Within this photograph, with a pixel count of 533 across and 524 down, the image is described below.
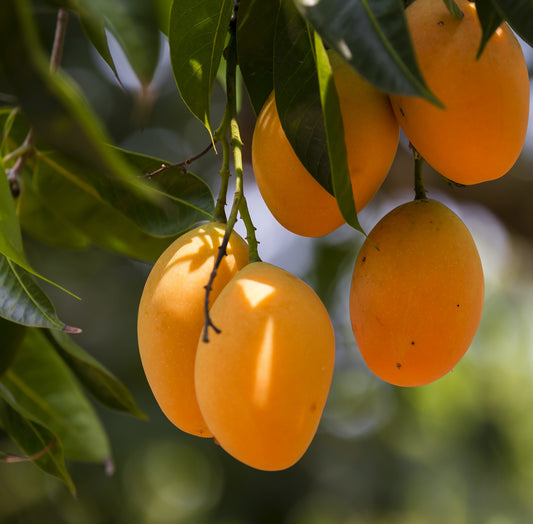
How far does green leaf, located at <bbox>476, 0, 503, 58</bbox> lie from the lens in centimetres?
50

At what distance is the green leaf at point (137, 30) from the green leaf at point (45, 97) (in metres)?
0.09

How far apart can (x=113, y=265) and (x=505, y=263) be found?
1.90 metres

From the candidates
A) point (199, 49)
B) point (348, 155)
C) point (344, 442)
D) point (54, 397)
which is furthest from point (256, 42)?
point (344, 442)

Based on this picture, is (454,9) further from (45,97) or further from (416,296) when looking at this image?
(45,97)

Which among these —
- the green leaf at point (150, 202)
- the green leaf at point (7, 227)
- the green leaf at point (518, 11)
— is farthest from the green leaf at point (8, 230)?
the green leaf at point (518, 11)

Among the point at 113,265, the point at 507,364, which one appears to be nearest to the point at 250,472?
the point at 113,265

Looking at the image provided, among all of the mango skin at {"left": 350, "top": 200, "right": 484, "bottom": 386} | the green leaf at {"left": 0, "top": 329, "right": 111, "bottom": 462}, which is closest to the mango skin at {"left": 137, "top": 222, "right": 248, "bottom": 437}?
the mango skin at {"left": 350, "top": 200, "right": 484, "bottom": 386}

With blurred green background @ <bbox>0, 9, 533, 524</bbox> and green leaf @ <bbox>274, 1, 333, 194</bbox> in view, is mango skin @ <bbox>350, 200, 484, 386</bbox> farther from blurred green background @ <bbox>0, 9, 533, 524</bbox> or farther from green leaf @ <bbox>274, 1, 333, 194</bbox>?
blurred green background @ <bbox>0, 9, 533, 524</bbox>

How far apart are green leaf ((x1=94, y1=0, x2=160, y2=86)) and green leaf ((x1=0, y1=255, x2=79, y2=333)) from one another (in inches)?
11.0

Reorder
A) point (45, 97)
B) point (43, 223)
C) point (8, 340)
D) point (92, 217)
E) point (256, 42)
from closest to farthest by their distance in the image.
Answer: point (45, 97), point (256, 42), point (8, 340), point (92, 217), point (43, 223)

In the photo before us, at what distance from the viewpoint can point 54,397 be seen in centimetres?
94

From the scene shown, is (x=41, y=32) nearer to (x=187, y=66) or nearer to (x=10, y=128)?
(x=187, y=66)

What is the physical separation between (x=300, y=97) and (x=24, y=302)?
1.10 ft

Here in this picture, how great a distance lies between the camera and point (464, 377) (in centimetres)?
371
